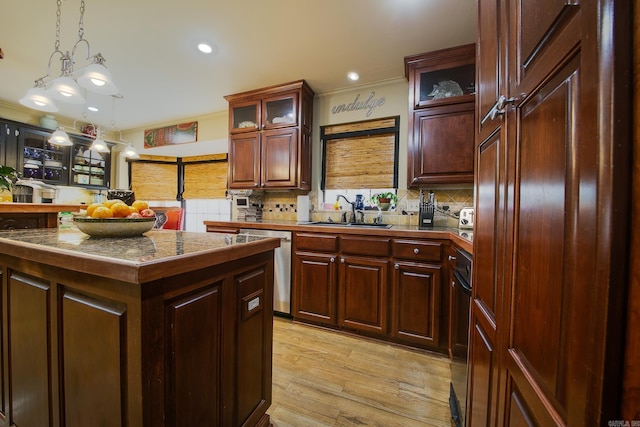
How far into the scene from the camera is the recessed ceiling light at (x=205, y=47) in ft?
7.15

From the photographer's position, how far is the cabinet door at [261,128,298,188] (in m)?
2.78

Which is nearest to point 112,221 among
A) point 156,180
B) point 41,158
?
point 156,180

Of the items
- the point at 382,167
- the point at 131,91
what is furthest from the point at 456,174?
the point at 131,91

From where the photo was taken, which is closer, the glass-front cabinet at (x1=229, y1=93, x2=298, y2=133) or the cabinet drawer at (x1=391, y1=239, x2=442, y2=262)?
the cabinet drawer at (x1=391, y1=239, x2=442, y2=262)

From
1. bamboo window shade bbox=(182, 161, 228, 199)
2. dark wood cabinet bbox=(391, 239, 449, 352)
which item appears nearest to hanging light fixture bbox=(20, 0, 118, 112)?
bamboo window shade bbox=(182, 161, 228, 199)

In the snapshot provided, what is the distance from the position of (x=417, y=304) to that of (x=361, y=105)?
7.19ft

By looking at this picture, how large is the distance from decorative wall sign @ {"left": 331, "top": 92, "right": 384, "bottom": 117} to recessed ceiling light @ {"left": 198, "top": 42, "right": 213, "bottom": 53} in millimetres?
1389

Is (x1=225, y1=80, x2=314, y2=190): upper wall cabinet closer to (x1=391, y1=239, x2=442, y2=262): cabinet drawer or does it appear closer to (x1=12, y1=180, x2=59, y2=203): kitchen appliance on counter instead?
(x1=391, y1=239, x2=442, y2=262): cabinet drawer

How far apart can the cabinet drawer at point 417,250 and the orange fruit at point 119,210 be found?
1746mm

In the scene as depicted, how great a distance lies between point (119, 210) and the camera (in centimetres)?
115

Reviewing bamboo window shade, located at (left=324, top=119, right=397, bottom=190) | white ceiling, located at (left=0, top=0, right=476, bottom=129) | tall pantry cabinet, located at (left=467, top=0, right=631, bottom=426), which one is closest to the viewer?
tall pantry cabinet, located at (left=467, top=0, right=631, bottom=426)

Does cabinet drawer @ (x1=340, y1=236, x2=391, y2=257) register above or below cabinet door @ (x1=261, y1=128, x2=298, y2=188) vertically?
below

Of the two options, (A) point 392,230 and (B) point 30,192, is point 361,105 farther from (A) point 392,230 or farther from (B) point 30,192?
(B) point 30,192

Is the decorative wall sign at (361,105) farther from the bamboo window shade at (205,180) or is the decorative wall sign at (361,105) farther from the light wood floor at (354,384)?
the light wood floor at (354,384)
